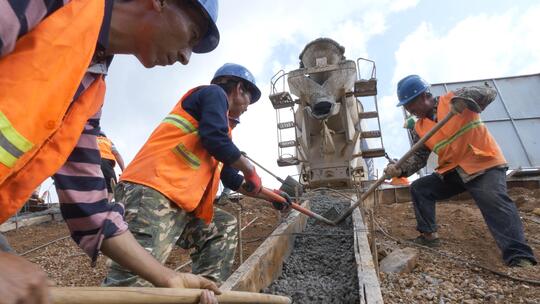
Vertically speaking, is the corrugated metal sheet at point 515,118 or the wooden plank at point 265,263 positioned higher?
the corrugated metal sheet at point 515,118

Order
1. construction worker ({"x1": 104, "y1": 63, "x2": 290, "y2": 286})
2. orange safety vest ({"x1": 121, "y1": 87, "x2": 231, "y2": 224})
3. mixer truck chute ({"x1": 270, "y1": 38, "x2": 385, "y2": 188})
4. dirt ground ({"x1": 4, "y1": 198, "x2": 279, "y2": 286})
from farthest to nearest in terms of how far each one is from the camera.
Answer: mixer truck chute ({"x1": 270, "y1": 38, "x2": 385, "y2": 188})
dirt ground ({"x1": 4, "y1": 198, "x2": 279, "y2": 286})
orange safety vest ({"x1": 121, "y1": 87, "x2": 231, "y2": 224})
construction worker ({"x1": 104, "y1": 63, "x2": 290, "y2": 286})

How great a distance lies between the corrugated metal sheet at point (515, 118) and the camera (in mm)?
8469

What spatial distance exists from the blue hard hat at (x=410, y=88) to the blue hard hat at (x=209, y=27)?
3.22 m

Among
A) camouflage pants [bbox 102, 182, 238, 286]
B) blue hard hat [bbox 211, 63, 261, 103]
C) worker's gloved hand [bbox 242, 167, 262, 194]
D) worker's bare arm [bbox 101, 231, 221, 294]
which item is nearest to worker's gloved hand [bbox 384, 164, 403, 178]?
worker's gloved hand [bbox 242, 167, 262, 194]

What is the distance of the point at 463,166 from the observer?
3822 mm

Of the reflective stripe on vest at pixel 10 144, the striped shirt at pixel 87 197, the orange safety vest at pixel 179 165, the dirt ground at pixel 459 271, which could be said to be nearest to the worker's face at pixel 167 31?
the striped shirt at pixel 87 197

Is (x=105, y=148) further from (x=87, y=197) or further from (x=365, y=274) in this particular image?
(x=365, y=274)

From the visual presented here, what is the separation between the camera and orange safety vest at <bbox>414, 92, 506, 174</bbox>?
3705 millimetres

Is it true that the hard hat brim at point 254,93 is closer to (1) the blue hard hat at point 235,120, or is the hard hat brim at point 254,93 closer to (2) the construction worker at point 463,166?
(1) the blue hard hat at point 235,120

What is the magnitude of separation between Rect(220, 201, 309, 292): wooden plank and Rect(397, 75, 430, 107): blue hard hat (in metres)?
2.03

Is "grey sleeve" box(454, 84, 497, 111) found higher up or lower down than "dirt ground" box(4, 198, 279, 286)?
higher up

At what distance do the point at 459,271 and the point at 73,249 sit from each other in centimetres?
510

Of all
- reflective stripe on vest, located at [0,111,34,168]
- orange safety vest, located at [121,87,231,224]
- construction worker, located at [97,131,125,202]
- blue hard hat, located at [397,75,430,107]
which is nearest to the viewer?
reflective stripe on vest, located at [0,111,34,168]

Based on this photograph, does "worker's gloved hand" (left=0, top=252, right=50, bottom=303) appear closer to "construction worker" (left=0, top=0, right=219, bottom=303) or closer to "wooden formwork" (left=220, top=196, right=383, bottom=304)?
"construction worker" (left=0, top=0, right=219, bottom=303)
